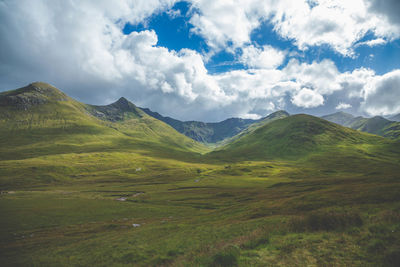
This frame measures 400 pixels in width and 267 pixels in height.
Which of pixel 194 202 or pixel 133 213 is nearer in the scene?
pixel 133 213

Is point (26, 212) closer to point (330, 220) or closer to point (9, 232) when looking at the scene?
point (9, 232)

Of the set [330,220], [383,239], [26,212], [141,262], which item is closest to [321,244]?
[383,239]

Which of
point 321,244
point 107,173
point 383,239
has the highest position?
point 383,239

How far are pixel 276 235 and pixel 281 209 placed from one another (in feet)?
58.6

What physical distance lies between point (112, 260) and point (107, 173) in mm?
170753

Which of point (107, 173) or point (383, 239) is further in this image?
point (107, 173)

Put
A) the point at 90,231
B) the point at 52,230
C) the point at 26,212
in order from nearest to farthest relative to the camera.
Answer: the point at 90,231, the point at 52,230, the point at 26,212

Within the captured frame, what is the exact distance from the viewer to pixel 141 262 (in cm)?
2069

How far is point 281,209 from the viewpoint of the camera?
35031 millimetres

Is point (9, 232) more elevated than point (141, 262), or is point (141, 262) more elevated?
point (141, 262)

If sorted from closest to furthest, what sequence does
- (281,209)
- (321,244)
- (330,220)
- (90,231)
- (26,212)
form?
(321,244)
(330,220)
(281,209)
(90,231)
(26,212)

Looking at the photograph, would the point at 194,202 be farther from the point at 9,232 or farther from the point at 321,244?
the point at 321,244

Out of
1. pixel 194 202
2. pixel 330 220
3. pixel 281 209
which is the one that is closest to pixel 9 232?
pixel 194 202

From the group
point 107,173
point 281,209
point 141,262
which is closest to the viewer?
point 141,262
